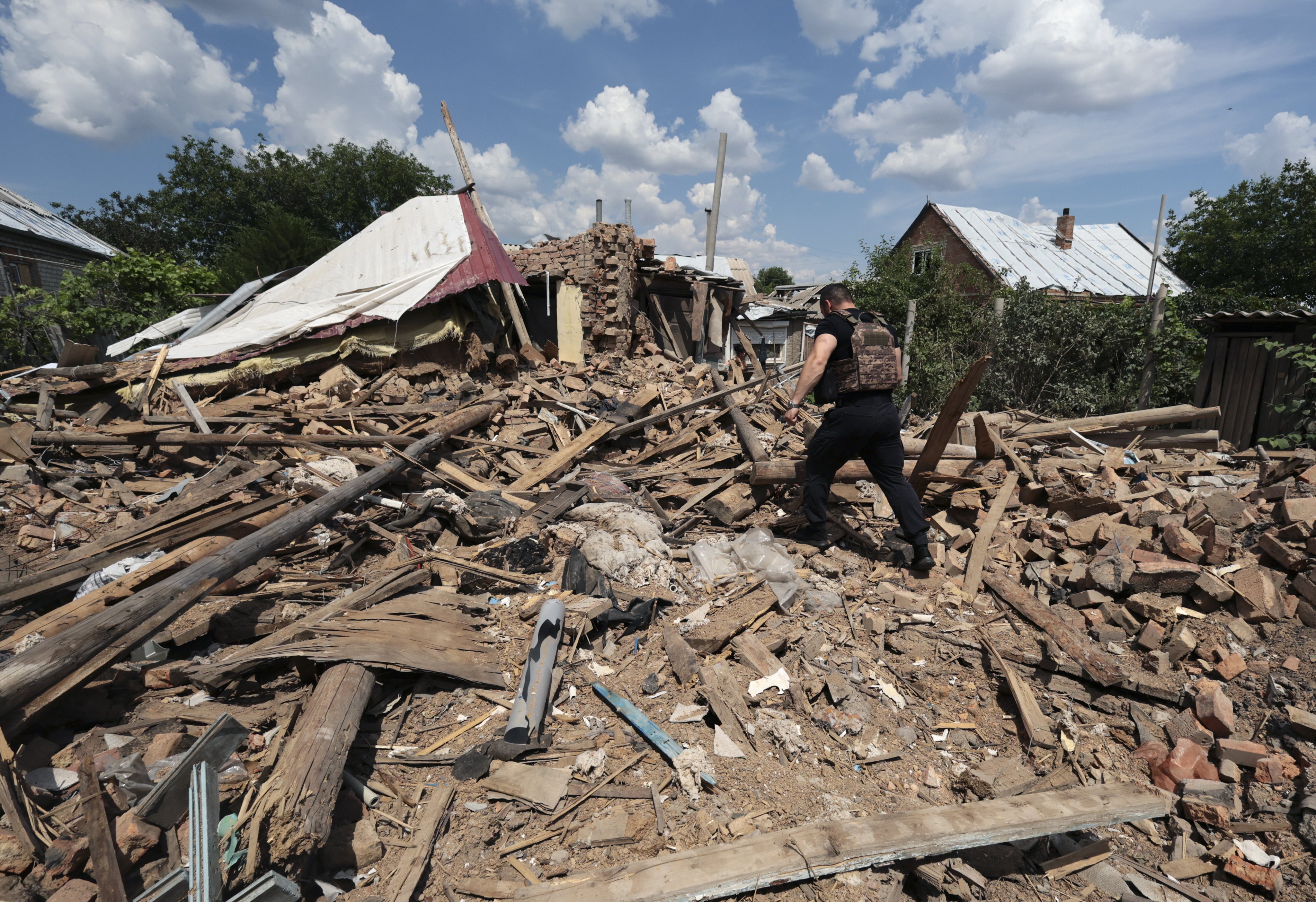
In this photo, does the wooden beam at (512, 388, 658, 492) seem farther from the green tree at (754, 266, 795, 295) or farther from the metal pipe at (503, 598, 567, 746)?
the green tree at (754, 266, 795, 295)

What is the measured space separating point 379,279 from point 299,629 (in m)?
8.12

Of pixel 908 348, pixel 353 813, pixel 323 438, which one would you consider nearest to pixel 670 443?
pixel 323 438

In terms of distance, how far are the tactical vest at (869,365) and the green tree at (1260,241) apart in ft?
80.4

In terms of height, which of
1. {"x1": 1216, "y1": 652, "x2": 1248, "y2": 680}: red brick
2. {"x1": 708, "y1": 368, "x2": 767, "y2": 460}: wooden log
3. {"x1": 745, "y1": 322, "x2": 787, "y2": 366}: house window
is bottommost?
{"x1": 1216, "y1": 652, "x2": 1248, "y2": 680}: red brick

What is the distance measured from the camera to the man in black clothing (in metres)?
4.27

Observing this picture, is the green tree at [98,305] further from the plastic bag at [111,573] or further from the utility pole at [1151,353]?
the utility pole at [1151,353]

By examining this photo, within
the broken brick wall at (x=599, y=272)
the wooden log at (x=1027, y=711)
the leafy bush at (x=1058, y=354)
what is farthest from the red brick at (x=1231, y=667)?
the broken brick wall at (x=599, y=272)

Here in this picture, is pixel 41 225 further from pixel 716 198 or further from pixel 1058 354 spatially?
pixel 1058 354

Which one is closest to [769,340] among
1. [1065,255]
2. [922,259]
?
[922,259]

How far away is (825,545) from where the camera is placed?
4730mm

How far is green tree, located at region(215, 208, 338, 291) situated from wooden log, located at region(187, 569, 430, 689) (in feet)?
72.2

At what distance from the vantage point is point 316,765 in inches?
84.9

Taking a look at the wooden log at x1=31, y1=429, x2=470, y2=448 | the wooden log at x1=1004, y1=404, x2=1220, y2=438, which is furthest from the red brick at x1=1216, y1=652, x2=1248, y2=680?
the wooden log at x1=31, y1=429, x2=470, y2=448

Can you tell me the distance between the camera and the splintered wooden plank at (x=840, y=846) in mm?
1970
